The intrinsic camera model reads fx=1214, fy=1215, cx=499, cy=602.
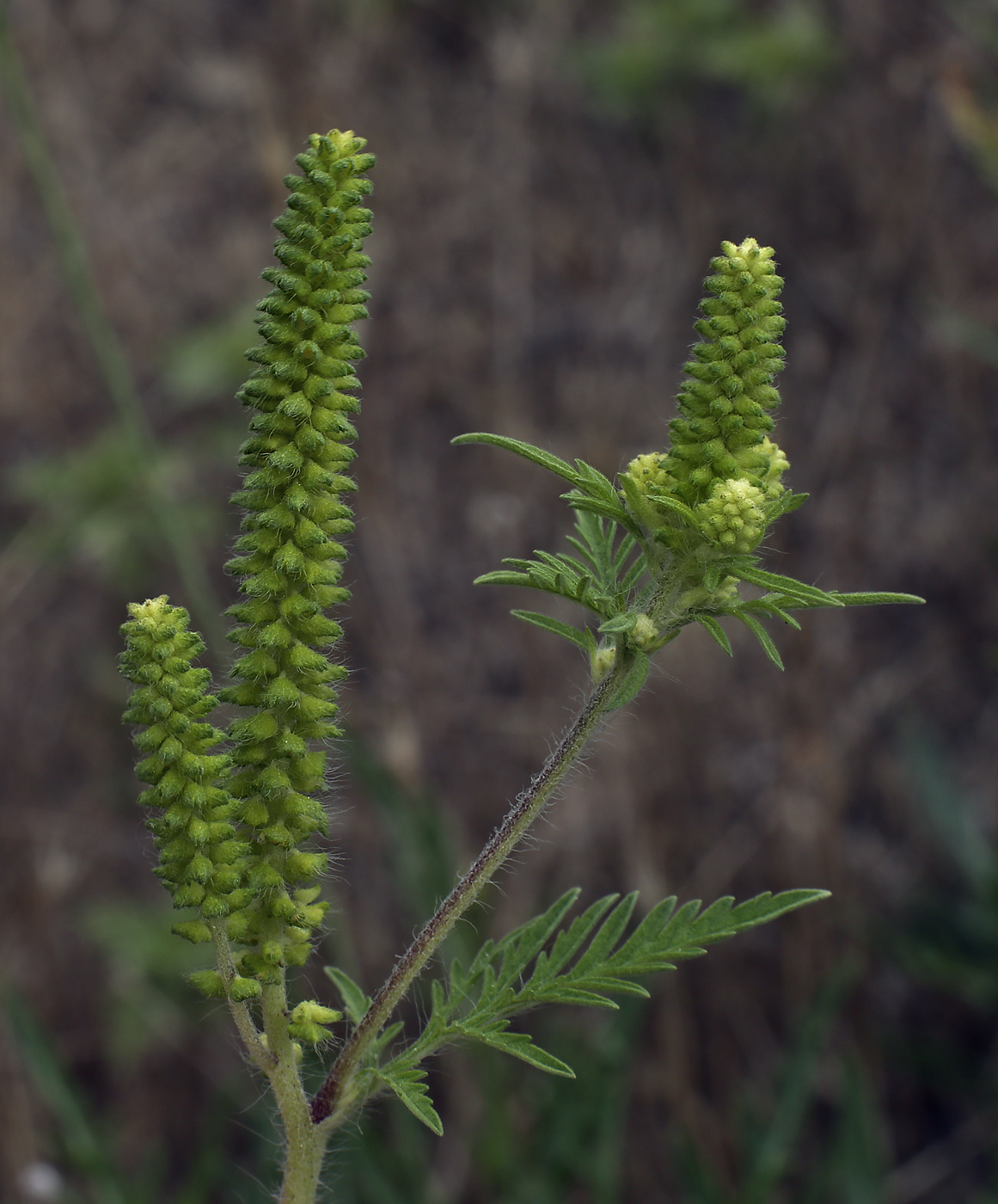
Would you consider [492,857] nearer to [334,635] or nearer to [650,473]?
[334,635]

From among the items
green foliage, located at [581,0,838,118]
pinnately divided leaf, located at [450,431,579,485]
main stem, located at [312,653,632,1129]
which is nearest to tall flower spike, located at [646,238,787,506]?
pinnately divided leaf, located at [450,431,579,485]

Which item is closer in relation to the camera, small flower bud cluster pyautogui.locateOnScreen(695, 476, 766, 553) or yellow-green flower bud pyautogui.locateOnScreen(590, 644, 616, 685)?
small flower bud cluster pyautogui.locateOnScreen(695, 476, 766, 553)

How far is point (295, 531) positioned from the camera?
51.8 inches

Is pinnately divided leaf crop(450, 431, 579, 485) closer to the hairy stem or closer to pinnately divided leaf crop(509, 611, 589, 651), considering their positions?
pinnately divided leaf crop(509, 611, 589, 651)

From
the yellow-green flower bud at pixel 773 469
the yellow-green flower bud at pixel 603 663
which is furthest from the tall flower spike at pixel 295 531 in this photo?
the yellow-green flower bud at pixel 773 469

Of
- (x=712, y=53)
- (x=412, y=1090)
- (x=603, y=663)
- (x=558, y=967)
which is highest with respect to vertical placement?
(x=712, y=53)

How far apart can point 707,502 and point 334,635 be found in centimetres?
43

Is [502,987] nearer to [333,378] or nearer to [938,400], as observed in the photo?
[333,378]

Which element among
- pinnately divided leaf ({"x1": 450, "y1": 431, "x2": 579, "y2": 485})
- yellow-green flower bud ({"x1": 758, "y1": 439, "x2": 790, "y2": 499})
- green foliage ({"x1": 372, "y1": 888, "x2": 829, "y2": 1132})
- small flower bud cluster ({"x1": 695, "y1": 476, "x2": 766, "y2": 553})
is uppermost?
yellow-green flower bud ({"x1": 758, "y1": 439, "x2": 790, "y2": 499})

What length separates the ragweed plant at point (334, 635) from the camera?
125 cm

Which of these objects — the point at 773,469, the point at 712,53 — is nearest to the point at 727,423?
the point at 773,469

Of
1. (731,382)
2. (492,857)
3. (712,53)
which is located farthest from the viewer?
(712,53)

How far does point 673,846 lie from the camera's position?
459cm

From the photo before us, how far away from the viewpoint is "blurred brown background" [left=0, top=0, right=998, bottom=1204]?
4121 millimetres
